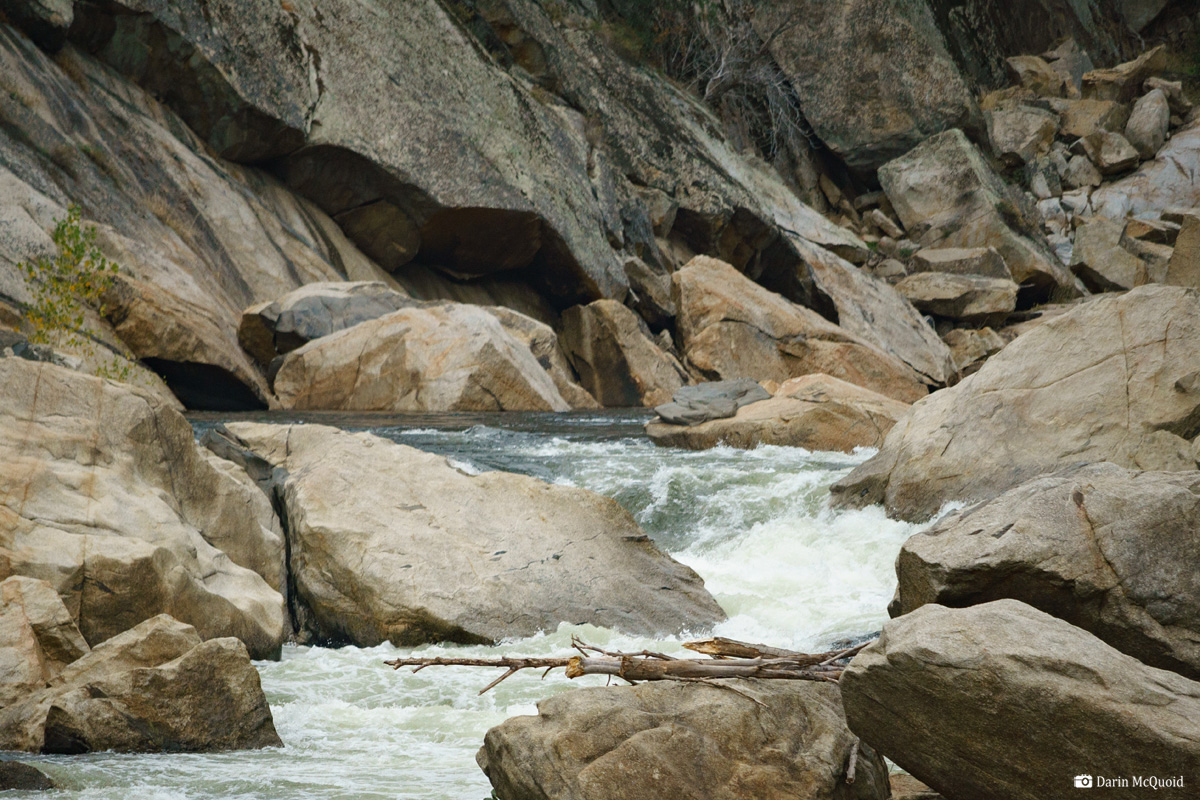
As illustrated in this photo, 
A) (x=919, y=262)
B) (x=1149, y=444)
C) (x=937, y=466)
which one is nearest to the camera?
(x=1149, y=444)

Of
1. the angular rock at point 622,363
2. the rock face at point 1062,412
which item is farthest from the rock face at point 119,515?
the angular rock at point 622,363

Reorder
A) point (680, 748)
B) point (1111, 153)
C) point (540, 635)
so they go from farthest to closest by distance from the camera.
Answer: point (1111, 153) → point (540, 635) → point (680, 748)

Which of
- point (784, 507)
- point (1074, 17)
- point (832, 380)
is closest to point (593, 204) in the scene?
point (832, 380)

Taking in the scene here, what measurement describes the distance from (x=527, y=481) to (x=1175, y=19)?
1776 inches

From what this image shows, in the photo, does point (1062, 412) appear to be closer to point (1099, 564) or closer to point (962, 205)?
point (1099, 564)

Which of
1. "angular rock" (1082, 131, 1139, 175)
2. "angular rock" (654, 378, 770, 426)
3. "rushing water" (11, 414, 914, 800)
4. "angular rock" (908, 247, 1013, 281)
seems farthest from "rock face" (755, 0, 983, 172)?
"rushing water" (11, 414, 914, 800)

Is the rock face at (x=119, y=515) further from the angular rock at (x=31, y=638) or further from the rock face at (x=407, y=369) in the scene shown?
the rock face at (x=407, y=369)

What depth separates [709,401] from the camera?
40.3 ft

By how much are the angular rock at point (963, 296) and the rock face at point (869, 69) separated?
7.56 m

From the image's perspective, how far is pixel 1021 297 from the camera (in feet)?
92.3

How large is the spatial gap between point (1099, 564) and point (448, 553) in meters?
3.98

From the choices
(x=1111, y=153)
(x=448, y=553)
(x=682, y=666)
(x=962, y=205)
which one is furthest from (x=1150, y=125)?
(x=682, y=666)

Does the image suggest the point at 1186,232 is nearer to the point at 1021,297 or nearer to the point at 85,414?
the point at 1021,297

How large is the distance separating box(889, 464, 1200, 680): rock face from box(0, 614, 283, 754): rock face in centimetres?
266
